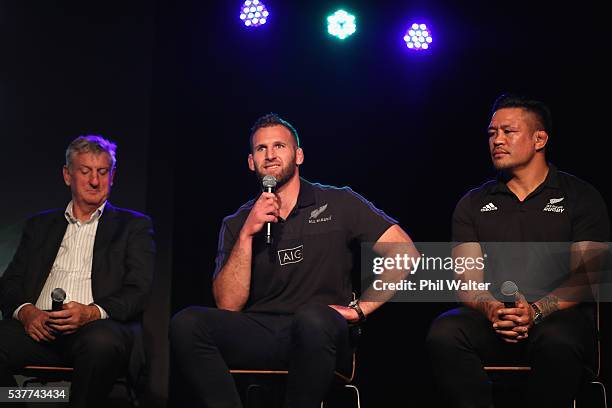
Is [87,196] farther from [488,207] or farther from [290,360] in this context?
[488,207]

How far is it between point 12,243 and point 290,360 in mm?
2135

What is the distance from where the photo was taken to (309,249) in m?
3.21

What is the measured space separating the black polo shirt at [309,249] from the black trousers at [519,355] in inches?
20.3

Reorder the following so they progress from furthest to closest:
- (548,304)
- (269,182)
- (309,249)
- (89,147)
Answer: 1. (89,147)
2. (309,249)
3. (269,182)
4. (548,304)

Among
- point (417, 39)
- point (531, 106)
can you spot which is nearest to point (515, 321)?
point (531, 106)

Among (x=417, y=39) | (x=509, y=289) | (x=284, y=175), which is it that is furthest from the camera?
(x=417, y=39)

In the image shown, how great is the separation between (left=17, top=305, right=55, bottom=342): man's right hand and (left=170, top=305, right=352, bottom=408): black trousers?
679mm

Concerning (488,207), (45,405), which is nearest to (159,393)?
(45,405)

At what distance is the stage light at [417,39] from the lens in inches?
162

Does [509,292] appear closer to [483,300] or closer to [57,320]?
[483,300]

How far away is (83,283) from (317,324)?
1352 millimetres

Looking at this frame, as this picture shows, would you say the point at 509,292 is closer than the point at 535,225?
Yes

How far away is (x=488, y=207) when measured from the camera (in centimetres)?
322

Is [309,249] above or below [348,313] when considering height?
above
